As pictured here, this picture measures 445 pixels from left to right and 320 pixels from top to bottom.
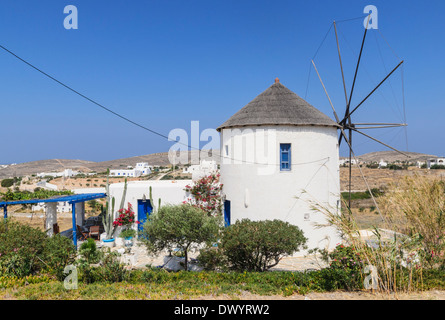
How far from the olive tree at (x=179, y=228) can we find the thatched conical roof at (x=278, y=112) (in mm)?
5207

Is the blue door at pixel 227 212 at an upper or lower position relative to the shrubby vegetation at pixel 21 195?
lower

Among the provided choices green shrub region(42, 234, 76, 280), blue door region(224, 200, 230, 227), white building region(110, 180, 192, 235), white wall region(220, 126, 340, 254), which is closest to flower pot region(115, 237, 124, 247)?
white building region(110, 180, 192, 235)

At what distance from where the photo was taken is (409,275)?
7051 mm

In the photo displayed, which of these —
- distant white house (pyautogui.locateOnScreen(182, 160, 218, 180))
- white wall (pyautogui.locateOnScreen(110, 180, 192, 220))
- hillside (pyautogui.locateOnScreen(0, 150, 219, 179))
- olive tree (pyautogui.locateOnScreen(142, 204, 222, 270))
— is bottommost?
olive tree (pyautogui.locateOnScreen(142, 204, 222, 270))

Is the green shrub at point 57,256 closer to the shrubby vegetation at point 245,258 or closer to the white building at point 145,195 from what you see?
the shrubby vegetation at point 245,258

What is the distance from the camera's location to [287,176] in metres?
12.9

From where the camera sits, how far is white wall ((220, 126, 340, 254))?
42.1ft

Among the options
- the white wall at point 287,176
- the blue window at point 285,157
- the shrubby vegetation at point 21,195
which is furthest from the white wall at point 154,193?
the blue window at point 285,157

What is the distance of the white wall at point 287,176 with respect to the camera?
1284 cm

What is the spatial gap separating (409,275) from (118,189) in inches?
493

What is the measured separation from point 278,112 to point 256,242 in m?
6.22

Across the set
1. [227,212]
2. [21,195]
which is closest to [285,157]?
[227,212]

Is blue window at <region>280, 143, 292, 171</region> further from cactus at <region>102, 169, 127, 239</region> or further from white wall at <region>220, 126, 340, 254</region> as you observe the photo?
cactus at <region>102, 169, 127, 239</region>

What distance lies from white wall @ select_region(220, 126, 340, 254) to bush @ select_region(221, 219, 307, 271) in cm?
336
